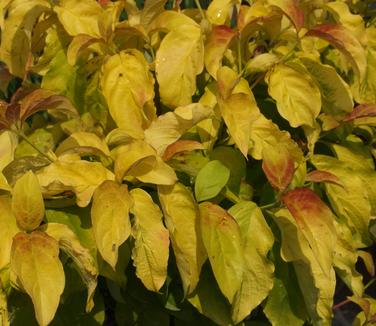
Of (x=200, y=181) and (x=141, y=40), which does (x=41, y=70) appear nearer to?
(x=141, y=40)

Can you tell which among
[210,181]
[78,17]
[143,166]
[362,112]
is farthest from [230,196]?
[78,17]

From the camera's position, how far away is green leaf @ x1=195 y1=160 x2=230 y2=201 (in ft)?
3.69

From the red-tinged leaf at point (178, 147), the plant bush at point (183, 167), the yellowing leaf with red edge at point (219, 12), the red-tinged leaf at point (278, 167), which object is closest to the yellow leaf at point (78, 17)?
the plant bush at point (183, 167)

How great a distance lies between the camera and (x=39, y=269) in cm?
97

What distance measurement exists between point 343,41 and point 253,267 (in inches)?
17.7

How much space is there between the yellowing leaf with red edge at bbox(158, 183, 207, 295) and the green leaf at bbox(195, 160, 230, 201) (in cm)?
2

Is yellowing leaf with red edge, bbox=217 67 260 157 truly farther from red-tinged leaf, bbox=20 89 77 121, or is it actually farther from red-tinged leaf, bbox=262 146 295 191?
red-tinged leaf, bbox=20 89 77 121

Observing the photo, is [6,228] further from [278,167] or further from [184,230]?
[278,167]

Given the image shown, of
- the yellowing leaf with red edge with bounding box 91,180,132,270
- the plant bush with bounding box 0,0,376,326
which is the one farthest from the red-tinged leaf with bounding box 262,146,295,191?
the yellowing leaf with red edge with bounding box 91,180,132,270

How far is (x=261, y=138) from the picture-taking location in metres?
1.22

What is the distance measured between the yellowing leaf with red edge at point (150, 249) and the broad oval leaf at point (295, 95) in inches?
13.7

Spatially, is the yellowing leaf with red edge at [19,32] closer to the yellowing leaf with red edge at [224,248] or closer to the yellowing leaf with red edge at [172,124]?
the yellowing leaf with red edge at [172,124]

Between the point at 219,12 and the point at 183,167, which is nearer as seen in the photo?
the point at 183,167

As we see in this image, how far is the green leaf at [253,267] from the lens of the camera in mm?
1111
